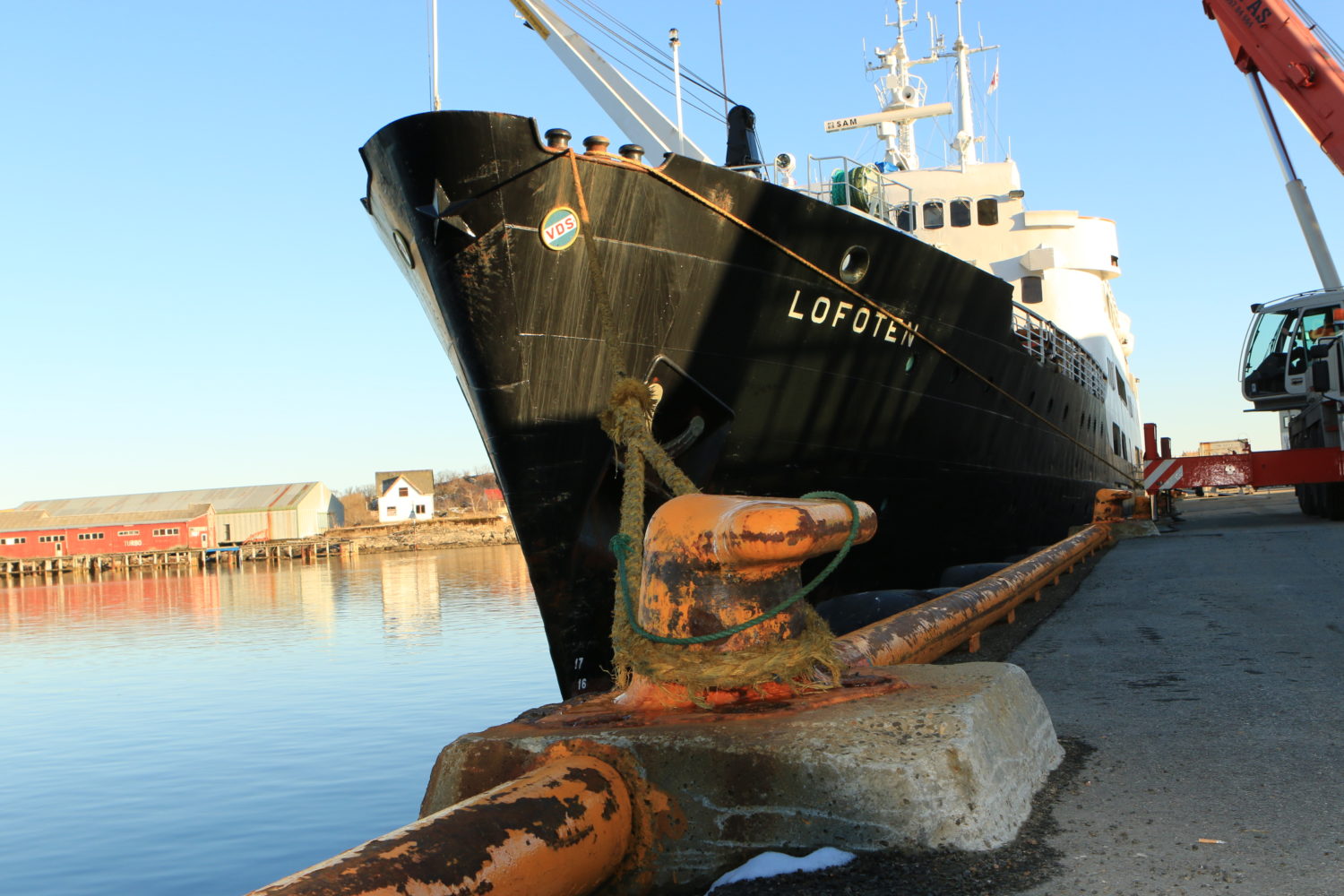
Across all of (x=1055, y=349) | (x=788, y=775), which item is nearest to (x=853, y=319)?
(x=1055, y=349)

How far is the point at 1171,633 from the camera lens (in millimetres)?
6188

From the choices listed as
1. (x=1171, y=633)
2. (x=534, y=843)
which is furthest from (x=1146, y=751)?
(x=1171, y=633)

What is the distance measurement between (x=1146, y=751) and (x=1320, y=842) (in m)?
0.96

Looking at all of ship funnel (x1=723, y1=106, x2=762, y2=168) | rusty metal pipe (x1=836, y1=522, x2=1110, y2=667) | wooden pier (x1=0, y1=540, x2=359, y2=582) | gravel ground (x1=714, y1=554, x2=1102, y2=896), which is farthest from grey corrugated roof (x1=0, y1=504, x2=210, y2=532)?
gravel ground (x1=714, y1=554, x2=1102, y2=896)

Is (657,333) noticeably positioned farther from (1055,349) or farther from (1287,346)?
(1287,346)

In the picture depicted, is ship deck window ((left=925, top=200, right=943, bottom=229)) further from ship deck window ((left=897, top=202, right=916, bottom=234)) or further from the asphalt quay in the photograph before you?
the asphalt quay

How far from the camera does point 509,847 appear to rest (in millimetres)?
2156

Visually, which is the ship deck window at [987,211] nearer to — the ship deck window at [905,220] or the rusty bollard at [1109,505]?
Result: the ship deck window at [905,220]

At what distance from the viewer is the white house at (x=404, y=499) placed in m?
100

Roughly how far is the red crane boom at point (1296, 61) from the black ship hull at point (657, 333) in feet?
33.6

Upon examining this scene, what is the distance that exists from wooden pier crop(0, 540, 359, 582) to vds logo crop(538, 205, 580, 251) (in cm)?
8331

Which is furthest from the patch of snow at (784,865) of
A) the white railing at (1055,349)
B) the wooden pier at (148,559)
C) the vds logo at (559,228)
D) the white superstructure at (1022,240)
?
the wooden pier at (148,559)

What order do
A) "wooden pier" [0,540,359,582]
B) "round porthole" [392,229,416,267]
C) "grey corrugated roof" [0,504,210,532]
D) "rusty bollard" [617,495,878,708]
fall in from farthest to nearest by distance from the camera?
"grey corrugated roof" [0,504,210,532], "wooden pier" [0,540,359,582], "round porthole" [392,229,416,267], "rusty bollard" [617,495,878,708]

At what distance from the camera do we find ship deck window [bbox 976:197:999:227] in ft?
62.8
